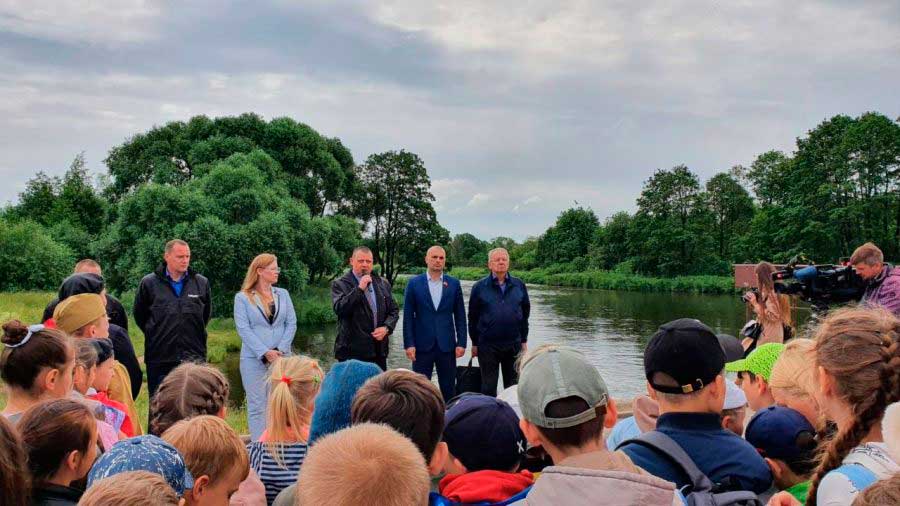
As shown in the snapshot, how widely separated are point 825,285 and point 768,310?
0.48 meters

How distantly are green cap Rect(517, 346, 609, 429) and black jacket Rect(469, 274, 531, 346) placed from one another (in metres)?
4.63

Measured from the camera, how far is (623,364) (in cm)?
1608

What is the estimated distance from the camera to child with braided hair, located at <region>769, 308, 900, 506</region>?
177 cm

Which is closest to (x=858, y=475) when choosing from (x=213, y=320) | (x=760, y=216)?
(x=213, y=320)

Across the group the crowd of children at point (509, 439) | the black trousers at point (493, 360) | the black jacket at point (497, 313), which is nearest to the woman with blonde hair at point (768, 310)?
the black jacket at point (497, 313)

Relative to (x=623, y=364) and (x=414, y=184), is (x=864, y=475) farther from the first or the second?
(x=414, y=184)

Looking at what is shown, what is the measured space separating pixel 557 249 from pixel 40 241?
5892 cm

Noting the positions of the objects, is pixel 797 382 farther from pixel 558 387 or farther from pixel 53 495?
pixel 53 495

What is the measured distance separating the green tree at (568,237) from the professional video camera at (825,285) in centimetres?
6631

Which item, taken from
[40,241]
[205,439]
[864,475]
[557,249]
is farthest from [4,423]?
[557,249]

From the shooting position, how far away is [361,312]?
6.01m

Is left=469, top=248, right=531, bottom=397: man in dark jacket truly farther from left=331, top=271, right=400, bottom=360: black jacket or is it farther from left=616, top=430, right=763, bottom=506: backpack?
left=616, top=430, right=763, bottom=506: backpack

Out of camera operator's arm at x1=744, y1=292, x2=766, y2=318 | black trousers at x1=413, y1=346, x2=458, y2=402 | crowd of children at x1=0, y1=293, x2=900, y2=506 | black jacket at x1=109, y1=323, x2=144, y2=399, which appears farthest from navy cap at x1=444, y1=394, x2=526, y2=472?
black trousers at x1=413, y1=346, x2=458, y2=402

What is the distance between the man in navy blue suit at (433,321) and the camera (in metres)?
6.44
